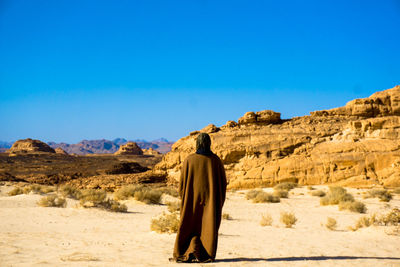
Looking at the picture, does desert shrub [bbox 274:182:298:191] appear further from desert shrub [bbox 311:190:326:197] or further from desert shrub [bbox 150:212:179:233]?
desert shrub [bbox 150:212:179:233]

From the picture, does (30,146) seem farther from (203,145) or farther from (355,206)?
(203,145)

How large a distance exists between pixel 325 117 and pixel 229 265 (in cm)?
2023

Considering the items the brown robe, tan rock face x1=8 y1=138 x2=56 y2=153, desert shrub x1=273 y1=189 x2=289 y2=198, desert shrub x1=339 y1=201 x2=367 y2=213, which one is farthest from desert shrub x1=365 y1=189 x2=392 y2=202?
tan rock face x1=8 y1=138 x2=56 y2=153

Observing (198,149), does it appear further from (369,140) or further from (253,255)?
(369,140)

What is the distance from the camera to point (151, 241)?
8.10m

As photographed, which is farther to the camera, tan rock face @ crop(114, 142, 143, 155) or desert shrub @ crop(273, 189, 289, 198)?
tan rock face @ crop(114, 142, 143, 155)

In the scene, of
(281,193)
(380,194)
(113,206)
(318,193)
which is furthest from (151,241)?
(380,194)

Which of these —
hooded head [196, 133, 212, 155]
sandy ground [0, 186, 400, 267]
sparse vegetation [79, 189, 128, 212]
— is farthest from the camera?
sparse vegetation [79, 189, 128, 212]

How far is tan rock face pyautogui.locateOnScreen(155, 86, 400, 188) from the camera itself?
19375 mm

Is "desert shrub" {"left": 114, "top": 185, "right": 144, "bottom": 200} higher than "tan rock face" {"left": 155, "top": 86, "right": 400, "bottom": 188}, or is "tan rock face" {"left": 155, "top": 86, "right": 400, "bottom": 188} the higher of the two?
"tan rock face" {"left": 155, "top": 86, "right": 400, "bottom": 188}

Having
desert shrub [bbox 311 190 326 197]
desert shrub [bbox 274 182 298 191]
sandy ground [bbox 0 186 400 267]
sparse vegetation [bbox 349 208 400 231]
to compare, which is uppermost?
desert shrub [bbox 274 182 298 191]

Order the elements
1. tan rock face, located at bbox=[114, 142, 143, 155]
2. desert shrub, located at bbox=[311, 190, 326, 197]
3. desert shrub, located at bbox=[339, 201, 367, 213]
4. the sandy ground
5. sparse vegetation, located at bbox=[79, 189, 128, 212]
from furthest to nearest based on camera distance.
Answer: tan rock face, located at bbox=[114, 142, 143, 155]
desert shrub, located at bbox=[311, 190, 326, 197]
sparse vegetation, located at bbox=[79, 189, 128, 212]
desert shrub, located at bbox=[339, 201, 367, 213]
the sandy ground

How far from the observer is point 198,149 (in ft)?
20.0

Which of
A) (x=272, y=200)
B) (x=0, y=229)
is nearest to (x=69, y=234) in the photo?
(x=0, y=229)
